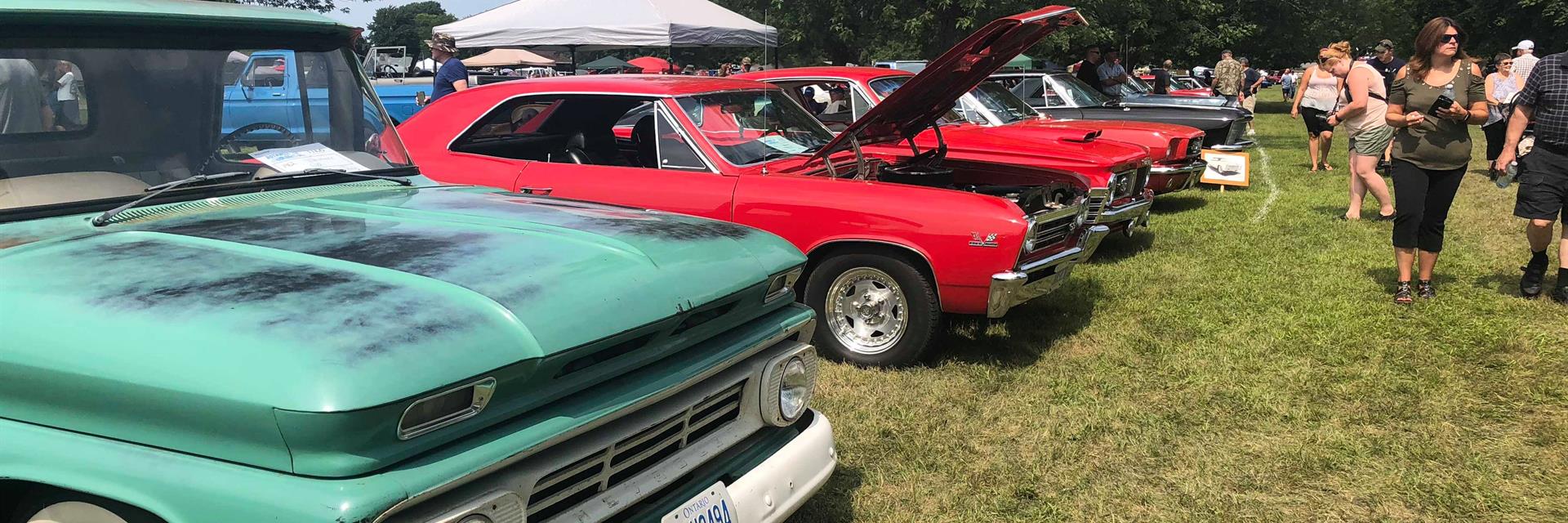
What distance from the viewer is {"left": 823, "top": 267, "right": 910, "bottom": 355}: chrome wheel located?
500 centimetres

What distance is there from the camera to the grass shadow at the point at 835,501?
137 inches

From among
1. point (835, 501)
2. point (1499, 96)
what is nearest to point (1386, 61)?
point (1499, 96)

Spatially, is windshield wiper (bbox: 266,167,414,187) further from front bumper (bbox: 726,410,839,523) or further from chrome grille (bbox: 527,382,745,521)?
front bumper (bbox: 726,410,839,523)

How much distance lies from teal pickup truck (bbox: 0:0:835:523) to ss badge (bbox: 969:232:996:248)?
190cm

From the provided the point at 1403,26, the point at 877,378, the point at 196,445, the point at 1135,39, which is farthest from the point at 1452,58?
the point at 1403,26

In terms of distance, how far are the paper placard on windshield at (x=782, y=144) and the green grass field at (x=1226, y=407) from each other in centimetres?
131

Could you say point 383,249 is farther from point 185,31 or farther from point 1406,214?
point 1406,214

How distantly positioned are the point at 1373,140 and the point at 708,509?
8140mm

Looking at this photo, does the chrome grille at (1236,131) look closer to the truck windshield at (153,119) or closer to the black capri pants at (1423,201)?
the black capri pants at (1423,201)

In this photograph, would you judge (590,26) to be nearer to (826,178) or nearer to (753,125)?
(753,125)

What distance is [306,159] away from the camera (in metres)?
3.29

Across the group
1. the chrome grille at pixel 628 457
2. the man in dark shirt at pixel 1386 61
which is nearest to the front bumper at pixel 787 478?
the chrome grille at pixel 628 457

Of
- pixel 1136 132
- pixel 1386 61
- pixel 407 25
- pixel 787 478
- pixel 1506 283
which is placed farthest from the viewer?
pixel 407 25

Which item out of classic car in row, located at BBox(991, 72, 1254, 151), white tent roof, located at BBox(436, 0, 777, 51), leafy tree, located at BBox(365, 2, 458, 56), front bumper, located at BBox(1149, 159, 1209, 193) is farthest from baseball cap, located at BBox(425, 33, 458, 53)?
leafy tree, located at BBox(365, 2, 458, 56)
